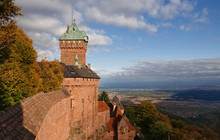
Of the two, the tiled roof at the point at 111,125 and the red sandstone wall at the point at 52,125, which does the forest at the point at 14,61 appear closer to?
the red sandstone wall at the point at 52,125

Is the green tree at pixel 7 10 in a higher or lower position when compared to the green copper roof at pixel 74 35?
lower

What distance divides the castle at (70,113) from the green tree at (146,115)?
9.69 m

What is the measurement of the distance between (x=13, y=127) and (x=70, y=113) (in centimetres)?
1783

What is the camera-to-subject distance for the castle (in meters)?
5.86

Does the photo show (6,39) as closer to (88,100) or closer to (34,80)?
(34,80)

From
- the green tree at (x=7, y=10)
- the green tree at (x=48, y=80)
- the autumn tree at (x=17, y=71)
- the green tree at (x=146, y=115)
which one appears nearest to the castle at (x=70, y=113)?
the green tree at (x=48, y=80)

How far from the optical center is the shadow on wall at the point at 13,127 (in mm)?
4528

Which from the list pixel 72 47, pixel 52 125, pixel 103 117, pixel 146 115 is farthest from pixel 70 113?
pixel 146 115

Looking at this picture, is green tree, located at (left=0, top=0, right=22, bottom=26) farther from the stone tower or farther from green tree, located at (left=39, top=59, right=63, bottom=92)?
the stone tower

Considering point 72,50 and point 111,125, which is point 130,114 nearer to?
point 111,125

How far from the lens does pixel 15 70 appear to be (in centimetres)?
1284

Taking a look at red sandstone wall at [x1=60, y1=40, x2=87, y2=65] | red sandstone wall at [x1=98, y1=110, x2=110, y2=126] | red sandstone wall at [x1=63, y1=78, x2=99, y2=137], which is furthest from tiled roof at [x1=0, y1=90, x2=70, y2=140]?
red sandstone wall at [x1=60, y1=40, x2=87, y2=65]

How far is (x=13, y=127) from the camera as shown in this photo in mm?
5074

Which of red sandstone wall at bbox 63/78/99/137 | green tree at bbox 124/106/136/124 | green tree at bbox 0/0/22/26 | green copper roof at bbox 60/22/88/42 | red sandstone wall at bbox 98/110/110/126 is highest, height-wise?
green copper roof at bbox 60/22/88/42
